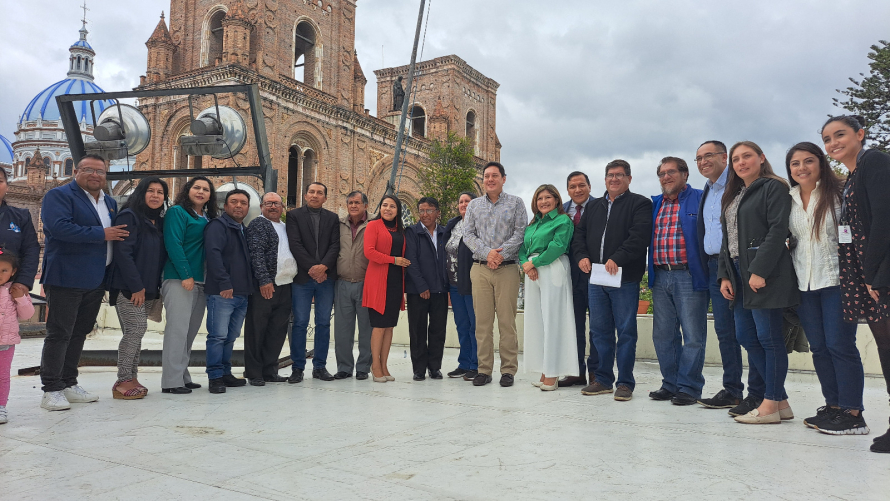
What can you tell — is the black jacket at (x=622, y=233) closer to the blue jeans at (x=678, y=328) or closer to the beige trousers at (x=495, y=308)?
the blue jeans at (x=678, y=328)

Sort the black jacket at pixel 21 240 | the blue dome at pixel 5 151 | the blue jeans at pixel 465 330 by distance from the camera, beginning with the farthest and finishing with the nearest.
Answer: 1. the blue dome at pixel 5 151
2. the blue jeans at pixel 465 330
3. the black jacket at pixel 21 240

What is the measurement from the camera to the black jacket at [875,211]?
324cm

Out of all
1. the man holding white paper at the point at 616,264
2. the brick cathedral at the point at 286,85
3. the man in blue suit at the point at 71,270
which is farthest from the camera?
the brick cathedral at the point at 286,85

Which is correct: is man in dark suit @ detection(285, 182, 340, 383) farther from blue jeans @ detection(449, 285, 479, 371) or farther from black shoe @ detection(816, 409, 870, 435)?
black shoe @ detection(816, 409, 870, 435)

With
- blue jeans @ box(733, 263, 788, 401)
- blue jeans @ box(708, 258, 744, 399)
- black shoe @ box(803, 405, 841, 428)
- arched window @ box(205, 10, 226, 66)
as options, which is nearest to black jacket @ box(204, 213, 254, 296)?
blue jeans @ box(708, 258, 744, 399)

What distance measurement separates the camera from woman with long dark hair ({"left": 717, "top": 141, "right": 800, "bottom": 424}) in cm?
381

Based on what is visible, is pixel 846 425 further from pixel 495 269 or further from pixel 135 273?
pixel 135 273

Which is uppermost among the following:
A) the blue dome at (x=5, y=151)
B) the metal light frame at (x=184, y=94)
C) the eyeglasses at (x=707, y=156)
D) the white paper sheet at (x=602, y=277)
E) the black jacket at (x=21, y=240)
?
the blue dome at (x=5, y=151)

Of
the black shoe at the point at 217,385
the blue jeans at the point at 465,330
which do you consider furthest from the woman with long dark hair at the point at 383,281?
the black shoe at the point at 217,385

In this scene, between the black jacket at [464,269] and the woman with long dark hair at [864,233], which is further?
the black jacket at [464,269]

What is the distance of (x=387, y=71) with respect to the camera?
3419cm

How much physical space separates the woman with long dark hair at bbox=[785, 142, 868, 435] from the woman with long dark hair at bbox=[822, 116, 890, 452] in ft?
0.26

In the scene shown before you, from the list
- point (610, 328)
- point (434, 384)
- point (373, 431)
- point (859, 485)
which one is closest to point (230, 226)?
point (434, 384)

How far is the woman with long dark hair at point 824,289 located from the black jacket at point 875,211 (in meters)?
0.27
